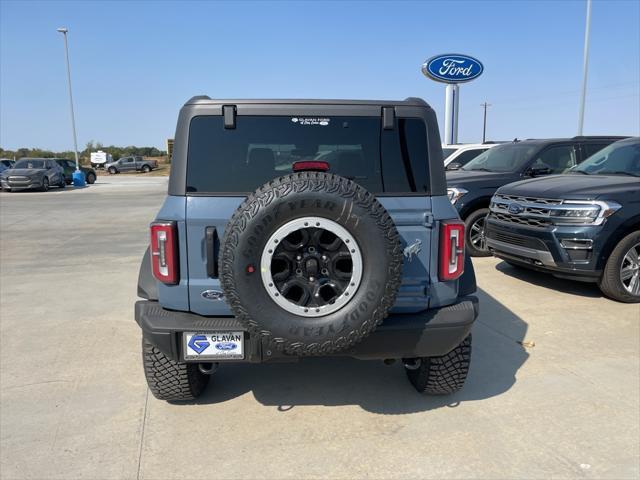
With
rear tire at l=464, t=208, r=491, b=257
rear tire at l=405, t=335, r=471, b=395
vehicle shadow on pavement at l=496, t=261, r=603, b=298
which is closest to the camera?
rear tire at l=405, t=335, r=471, b=395

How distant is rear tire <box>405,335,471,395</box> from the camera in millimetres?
3152

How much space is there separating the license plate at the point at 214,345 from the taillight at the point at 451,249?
4.11 feet

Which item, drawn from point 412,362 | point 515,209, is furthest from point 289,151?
point 515,209

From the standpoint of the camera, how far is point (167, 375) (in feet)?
10.1

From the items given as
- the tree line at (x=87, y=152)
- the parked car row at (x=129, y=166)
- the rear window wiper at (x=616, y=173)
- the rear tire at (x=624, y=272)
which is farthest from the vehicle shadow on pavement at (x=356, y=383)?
the tree line at (x=87, y=152)

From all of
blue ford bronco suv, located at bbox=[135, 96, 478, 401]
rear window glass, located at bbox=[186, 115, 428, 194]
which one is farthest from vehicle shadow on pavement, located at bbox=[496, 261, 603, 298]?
rear window glass, located at bbox=[186, 115, 428, 194]

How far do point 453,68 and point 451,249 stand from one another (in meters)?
18.8

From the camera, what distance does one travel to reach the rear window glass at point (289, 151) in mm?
2820

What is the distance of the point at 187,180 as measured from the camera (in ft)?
9.15

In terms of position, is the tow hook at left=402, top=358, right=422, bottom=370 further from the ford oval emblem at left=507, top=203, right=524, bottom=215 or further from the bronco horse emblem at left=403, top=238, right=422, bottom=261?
the ford oval emblem at left=507, top=203, right=524, bottom=215

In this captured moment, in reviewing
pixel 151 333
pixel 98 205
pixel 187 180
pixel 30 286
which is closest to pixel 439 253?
pixel 187 180

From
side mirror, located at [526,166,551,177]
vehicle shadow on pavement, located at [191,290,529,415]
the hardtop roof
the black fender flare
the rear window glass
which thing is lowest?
vehicle shadow on pavement, located at [191,290,529,415]

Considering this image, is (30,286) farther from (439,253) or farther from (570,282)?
(570,282)

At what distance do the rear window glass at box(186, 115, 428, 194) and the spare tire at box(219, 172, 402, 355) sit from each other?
439mm
